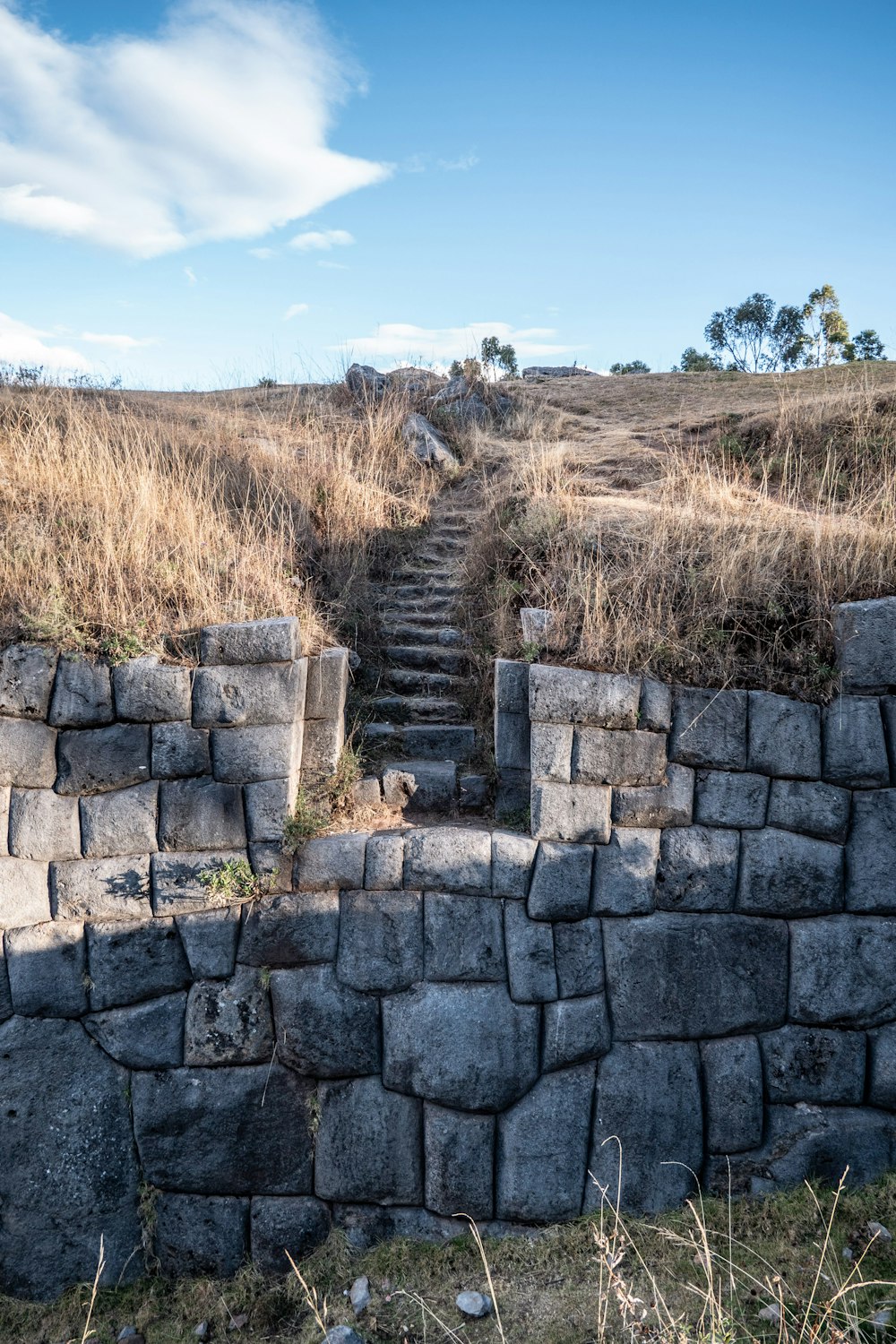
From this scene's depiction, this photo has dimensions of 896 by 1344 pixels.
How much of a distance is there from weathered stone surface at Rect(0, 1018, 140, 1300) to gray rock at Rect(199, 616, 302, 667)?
2255 mm

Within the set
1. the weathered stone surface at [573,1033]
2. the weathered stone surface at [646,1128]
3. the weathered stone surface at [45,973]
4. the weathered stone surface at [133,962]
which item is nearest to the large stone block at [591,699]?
the weathered stone surface at [573,1033]

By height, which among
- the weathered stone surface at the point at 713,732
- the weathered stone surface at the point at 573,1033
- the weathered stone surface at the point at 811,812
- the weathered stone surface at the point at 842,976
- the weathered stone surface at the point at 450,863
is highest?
the weathered stone surface at the point at 713,732

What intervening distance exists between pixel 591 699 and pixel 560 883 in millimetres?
1013

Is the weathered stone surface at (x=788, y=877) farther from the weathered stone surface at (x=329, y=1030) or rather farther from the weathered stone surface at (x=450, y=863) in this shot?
the weathered stone surface at (x=329, y=1030)

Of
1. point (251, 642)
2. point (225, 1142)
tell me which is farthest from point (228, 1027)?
point (251, 642)

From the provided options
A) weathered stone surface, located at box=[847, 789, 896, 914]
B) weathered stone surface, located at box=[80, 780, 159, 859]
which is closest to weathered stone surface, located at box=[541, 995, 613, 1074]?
weathered stone surface, located at box=[847, 789, 896, 914]

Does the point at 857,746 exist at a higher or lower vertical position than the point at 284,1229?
higher

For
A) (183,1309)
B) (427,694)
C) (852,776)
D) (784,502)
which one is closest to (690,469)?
(784,502)

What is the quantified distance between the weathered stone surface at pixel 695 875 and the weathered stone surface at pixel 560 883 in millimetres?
424

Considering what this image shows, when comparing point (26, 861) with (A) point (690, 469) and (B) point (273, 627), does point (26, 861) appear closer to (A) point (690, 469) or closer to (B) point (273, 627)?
(B) point (273, 627)

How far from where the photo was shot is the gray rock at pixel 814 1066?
4484 millimetres

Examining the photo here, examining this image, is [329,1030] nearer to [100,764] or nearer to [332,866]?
[332,866]

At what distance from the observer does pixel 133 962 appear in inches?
176

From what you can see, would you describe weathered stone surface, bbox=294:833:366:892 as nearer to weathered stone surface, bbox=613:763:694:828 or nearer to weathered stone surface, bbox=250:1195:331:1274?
weathered stone surface, bbox=613:763:694:828
